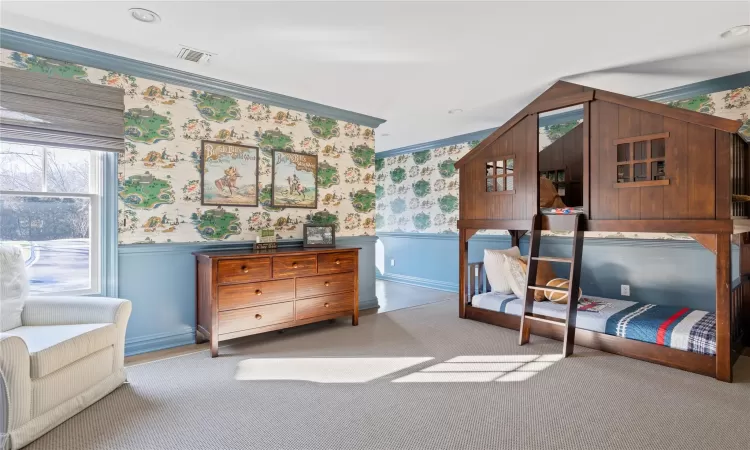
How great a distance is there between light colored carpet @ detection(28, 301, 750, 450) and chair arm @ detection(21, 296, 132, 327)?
0.51 m

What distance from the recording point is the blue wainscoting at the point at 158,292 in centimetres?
321

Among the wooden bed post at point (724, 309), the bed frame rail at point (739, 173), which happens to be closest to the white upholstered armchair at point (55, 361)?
the wooden bed post at point (724, 309)

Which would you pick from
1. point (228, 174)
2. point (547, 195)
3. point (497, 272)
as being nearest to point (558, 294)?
point (497, 272)

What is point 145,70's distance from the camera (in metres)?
3.21

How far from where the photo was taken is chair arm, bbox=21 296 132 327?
7.97 feet

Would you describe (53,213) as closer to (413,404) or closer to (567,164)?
(413,404)

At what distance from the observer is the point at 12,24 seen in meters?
2.56

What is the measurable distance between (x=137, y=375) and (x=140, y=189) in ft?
4.96

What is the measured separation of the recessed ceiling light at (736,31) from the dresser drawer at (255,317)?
13.1ft

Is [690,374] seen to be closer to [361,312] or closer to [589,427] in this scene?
[589,427]

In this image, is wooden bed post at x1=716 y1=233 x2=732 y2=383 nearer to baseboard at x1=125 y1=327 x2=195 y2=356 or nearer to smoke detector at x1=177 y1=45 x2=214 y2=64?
smoke detector at x1=177 y1=45 x2=214 y2=64

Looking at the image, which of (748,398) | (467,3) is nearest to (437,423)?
(748,398)

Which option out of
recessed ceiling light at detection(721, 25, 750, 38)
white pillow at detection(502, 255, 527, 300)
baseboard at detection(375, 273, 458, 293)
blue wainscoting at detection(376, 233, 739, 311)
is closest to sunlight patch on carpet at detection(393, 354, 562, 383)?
white pillow at detection(502, 255, 527, 300)

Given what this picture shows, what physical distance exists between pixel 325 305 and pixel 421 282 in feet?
9.78
